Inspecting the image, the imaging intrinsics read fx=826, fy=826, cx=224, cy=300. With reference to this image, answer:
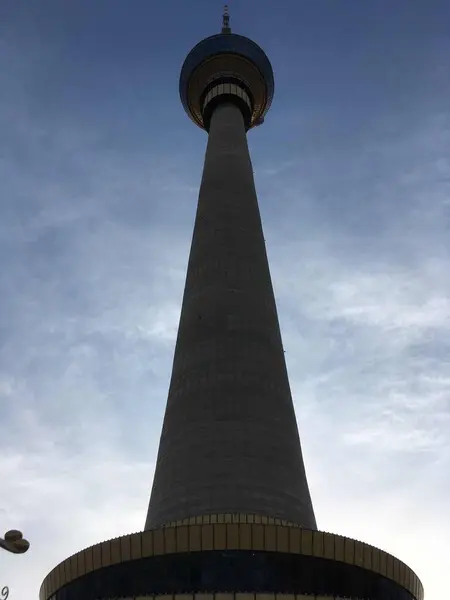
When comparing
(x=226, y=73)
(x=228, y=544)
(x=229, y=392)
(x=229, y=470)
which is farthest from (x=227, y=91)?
(x=228, y=544)

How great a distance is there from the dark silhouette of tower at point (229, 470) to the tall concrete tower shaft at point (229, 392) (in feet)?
0.18

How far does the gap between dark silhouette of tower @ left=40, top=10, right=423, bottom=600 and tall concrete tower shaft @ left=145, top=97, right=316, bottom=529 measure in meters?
0.05

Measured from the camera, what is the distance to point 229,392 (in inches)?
1390

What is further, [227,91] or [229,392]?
[227,91]

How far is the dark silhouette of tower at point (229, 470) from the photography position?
2664 cm

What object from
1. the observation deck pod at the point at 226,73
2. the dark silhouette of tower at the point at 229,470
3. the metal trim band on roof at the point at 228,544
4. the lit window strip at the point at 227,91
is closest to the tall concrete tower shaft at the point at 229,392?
the dark silhouette of tower at the point at 229,470

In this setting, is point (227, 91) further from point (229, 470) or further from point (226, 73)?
point (229, 470)

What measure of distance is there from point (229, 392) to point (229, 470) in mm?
3902

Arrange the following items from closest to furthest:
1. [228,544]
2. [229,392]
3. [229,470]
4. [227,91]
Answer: [228,544] → [229,470] → [229,392] → [227,91]

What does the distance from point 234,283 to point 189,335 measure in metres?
3.48

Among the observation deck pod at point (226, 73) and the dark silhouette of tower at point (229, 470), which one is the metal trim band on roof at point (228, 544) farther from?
the observation deck pod at point (226, 73)

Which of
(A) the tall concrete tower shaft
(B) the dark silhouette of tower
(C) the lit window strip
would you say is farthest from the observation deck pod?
(A) the tall concrete tower shaft

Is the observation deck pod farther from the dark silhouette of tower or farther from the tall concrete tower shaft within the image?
the tall concrete tower shaft

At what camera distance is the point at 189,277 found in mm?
41875
